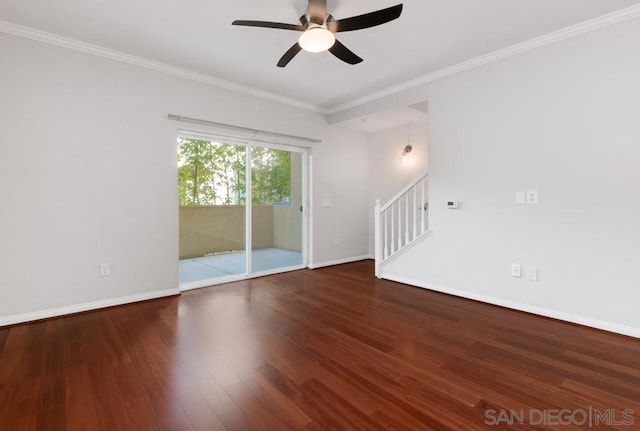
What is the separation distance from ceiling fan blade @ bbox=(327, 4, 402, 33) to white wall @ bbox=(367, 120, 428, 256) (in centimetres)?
309

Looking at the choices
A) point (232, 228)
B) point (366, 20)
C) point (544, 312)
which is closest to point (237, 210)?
point (232, 228)

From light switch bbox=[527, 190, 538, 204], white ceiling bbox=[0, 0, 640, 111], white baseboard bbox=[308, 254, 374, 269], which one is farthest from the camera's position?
white baseboard bbox=[308, 254, 374, 269]

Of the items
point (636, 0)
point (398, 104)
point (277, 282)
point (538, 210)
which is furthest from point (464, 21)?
point (277, 282)

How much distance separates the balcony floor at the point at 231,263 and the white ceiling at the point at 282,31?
8.00 ft

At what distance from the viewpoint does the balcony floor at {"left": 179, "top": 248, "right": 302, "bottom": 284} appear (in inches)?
156

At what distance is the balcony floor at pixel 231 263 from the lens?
3973 millimetres

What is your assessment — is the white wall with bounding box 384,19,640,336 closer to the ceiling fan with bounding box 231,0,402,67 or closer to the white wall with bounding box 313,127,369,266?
the ceiling fan with bounding box 231,0,402,67

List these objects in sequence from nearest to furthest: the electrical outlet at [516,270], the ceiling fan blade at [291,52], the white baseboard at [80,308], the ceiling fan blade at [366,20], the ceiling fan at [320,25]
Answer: the ceiling fan blade at [366,20], the ceiling fan at [320,25], the ceiling fan blade at [291,52], the white baseboard at [80,308], the electrical outlet at [516,270]

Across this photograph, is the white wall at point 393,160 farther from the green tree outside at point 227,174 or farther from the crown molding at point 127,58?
the crown molding at point 127,58

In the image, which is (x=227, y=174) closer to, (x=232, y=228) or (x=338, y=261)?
(x=232, y=228)

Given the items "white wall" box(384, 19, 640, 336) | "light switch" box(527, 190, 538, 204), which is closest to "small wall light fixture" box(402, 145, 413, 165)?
"white wall" box(384, 19, 640, 336)

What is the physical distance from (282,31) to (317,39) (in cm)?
73

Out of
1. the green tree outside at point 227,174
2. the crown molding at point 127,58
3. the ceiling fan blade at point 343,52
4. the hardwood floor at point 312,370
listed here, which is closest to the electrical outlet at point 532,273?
the hardwood floor at point 312,370

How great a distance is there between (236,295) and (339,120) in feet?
10.7
